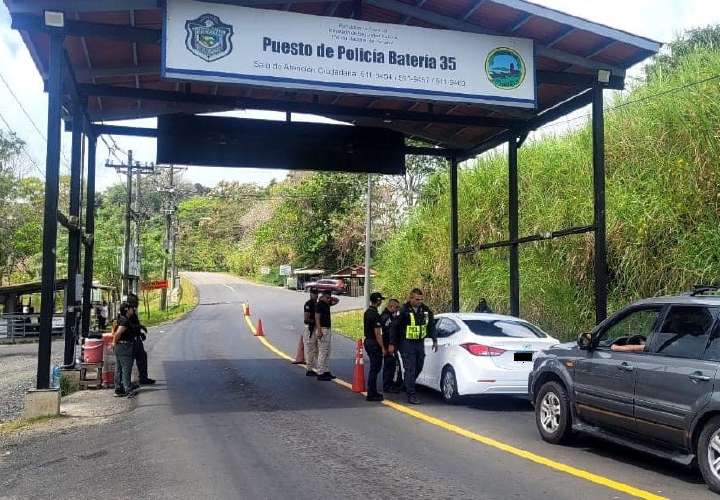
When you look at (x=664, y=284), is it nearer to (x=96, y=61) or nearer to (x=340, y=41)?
(x=340, y=41)

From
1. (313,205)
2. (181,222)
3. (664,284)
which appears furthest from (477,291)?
(181,222)

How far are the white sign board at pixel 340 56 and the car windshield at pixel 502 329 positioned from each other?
3.79 meters

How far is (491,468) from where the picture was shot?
21.1 ft

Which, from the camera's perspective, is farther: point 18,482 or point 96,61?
point 96,61

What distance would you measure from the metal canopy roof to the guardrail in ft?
54.4

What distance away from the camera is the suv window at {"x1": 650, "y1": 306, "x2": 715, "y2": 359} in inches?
231

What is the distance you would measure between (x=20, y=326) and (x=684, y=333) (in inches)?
1130

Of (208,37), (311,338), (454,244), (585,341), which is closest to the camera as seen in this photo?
(585,341)

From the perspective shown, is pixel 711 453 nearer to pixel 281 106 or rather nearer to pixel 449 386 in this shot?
pixel 449 386

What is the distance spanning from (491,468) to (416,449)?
1018mm

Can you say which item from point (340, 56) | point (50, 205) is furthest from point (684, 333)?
point (50, 205)

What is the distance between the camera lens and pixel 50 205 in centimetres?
988

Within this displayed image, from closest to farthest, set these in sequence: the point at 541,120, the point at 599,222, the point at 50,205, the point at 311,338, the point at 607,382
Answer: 1. the point at 607,382
2. the point at 50,205
3. the point at 599,222
4. the point at 311,338
5. the point at 541,120

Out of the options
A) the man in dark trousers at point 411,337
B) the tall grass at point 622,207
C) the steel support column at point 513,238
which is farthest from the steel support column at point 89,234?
the tall grass at point 622,207
